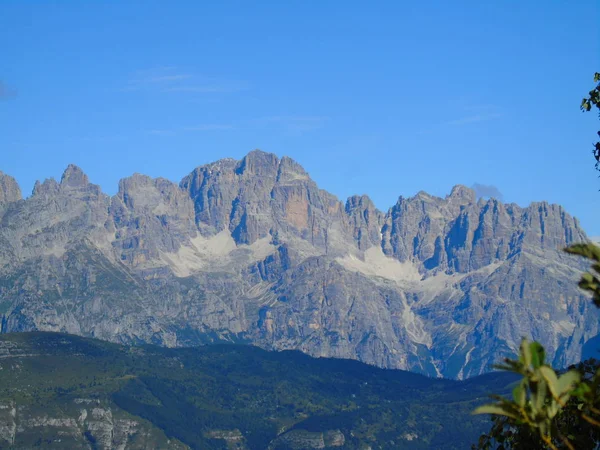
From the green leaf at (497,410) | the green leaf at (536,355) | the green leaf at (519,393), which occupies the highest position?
the green leaf at (536,355)

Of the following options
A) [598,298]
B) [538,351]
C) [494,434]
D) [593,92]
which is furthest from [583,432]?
[593,92]

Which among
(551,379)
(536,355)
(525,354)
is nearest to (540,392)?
(551,379)

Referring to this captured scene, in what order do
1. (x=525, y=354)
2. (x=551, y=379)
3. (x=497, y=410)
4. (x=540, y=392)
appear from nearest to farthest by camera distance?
1. (x=525, y=354)
2. (x=551, y=379)
3. (x=540, y=392)
4. (x=497, y=410)

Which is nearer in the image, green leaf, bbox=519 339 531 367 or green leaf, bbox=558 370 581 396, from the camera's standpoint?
green leaf, bbox=519 339 531 367

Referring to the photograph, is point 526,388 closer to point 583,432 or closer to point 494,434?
point 583,432

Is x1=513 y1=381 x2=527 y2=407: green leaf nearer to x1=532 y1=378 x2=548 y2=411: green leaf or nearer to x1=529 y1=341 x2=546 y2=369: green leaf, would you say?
x1=532 y1=378 x2=548 y2=411: green leaf

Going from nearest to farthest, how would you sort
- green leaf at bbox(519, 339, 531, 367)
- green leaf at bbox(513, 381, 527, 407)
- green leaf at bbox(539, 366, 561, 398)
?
green leaf at bbox(519, 339, 531, 367) → green leaf at bbox(539, 366, 561, 398) → green leaf at bbox(513, 381, 527, 407)

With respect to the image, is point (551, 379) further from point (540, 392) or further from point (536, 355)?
point (536, 355)

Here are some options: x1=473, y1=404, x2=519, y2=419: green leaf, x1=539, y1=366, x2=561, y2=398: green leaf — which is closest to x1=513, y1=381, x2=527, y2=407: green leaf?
x1=473, y1=404, x2=519, y2=419: green leaf

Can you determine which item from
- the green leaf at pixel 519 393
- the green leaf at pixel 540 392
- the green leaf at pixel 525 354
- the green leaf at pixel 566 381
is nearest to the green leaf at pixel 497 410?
the green leaf at pixel 519 393

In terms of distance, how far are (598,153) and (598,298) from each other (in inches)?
741

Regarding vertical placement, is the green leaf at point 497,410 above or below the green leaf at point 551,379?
below

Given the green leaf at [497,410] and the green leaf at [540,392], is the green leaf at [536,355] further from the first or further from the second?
the green leaf at [497,410]

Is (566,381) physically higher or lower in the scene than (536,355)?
lower
